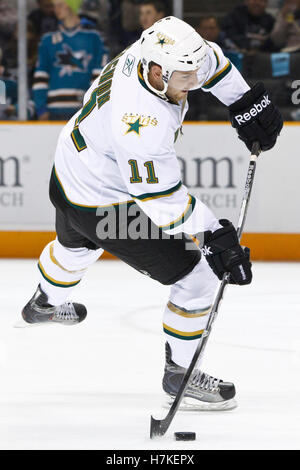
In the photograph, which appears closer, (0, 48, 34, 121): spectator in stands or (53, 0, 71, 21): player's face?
(53, 0, 71, 21): player's face

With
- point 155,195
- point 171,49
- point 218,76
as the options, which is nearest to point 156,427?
point 155,195

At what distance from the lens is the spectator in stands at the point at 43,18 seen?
6.23 m

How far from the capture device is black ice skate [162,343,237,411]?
320 centimetres

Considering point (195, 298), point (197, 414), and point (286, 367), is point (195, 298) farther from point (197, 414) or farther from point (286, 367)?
point (286, 367)

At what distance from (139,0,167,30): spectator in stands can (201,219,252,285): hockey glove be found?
3394 millimetres

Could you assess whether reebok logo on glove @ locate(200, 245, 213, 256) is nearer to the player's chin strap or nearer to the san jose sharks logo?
the player's chin strap

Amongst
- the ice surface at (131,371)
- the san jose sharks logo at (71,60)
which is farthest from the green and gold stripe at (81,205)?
the san jose sharks logo at (71,60)

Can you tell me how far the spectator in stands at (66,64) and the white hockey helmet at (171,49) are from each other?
10.6ft

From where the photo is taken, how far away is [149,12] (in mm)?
6051

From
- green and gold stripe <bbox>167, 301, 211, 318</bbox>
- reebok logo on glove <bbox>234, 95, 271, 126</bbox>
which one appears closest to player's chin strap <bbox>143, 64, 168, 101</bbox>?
reebok logo on glove <bbox>234, 95, 271, 126</bbox>

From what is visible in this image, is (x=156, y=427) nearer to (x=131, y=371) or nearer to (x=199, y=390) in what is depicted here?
(x=199, y=390)

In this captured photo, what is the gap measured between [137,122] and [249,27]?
11.5 ft
